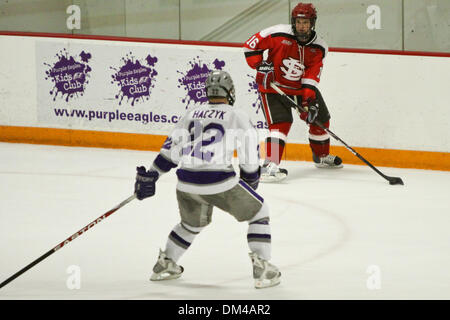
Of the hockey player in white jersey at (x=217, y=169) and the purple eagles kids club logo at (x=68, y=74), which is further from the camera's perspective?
the purple eagles kids club logo at (x=68, y=74)

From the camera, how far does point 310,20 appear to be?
23.1 feet

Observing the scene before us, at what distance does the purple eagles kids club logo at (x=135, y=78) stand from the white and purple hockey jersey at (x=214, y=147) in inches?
150

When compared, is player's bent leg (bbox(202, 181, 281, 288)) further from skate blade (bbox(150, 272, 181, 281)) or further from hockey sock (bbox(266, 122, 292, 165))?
hockey sock (bbox(266, 122, 292, 165))

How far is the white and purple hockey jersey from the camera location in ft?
14.8

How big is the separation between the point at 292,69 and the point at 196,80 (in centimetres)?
111

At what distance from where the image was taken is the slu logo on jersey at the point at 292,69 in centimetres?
723

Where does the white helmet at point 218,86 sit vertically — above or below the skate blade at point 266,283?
above

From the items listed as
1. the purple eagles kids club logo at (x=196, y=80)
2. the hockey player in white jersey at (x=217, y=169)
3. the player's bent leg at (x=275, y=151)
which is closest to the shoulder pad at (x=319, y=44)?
the player's bent leg at (x=275, y=151)

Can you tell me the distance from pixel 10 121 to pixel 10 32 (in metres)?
0.74

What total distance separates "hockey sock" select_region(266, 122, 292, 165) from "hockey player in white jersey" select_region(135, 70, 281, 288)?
267cm

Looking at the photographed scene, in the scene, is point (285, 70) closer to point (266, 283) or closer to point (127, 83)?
point (127, 83)

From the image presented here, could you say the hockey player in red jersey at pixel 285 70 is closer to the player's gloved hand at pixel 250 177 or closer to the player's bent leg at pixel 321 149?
the player's bent leg at pixel 321 149
